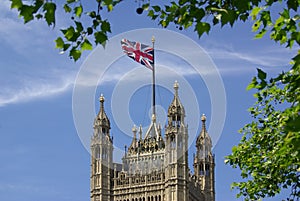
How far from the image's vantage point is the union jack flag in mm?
100062

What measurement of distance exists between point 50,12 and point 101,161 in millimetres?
89160

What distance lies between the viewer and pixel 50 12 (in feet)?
45.4

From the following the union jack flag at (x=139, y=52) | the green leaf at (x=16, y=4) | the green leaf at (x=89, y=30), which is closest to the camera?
the green leaf at (x=16, y=4)

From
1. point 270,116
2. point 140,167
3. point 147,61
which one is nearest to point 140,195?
point 140,167

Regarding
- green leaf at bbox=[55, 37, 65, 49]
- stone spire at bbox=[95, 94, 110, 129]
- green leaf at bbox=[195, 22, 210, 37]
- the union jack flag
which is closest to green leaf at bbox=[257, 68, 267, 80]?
green leaf at bbox=[195, 22, 210, 37]

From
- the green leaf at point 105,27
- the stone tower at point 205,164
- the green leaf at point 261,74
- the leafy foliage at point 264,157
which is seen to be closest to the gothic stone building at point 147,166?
the stone tower at point 205,164

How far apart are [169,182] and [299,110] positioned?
280ft

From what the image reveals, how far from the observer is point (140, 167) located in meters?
103

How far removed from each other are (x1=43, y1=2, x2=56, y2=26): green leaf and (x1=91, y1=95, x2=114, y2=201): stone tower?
88.0 meters

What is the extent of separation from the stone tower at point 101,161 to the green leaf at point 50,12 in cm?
8798

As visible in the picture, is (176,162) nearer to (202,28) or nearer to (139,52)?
(139,52)

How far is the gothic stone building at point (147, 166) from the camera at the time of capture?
100 m

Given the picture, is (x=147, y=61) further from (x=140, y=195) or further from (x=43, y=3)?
(x=43, y=3)

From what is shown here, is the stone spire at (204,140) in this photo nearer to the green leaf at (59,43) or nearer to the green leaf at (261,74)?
the green leaf at (261,74)
